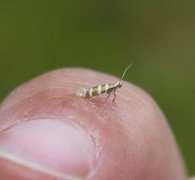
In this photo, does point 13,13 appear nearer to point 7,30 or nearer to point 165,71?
point 7,30

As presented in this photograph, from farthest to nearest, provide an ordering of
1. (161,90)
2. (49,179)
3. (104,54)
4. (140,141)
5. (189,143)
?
(104,54)
(161,90)
(189,143)
(140,141)
(49,179)

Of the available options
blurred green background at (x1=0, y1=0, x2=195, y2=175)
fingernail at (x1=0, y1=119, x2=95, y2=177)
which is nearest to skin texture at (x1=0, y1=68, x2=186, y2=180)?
fingernail at (x1=0, y1=119, x2=95, y2=177)

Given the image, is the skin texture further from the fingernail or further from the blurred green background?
the blurred green background

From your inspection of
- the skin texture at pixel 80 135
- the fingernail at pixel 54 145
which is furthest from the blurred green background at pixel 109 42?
the fingernail at pixel 54 145

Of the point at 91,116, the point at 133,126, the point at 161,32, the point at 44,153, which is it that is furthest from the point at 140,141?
the point at 161,32

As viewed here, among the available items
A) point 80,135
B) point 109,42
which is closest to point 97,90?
point 80,135

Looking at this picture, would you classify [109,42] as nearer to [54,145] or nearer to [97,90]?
[97,90]
